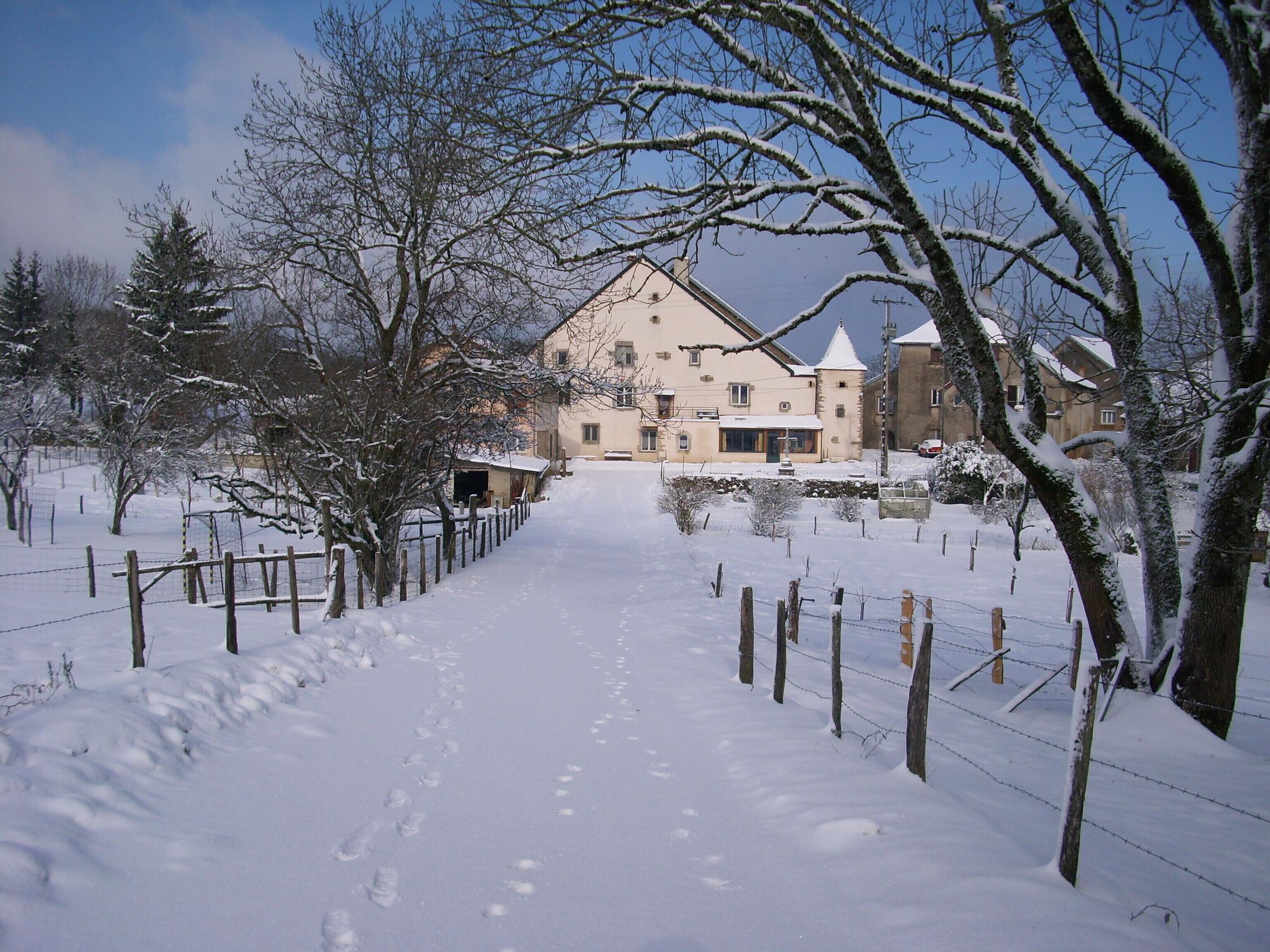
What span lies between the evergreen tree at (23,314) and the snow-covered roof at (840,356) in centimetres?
4841

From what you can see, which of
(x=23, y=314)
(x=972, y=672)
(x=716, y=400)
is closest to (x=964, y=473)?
(x=716, y=400)

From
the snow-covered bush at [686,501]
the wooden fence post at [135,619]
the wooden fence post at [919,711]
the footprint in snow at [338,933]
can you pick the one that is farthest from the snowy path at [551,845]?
the snow-covered bush at [686,501]

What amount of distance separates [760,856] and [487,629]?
752cm

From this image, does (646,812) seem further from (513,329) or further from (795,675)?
(513,329)

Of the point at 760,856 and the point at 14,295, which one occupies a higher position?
the point at 14,295

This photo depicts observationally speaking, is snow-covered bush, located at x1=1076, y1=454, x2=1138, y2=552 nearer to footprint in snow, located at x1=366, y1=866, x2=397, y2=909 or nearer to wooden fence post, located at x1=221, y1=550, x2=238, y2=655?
wooden fence post, located at x1=221, y1=550, x2=238, y2=655

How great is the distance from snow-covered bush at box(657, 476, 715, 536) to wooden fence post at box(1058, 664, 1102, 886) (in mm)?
25050

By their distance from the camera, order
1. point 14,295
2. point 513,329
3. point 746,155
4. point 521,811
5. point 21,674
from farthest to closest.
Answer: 1. point 14,295
2. point 513,329
3. point 746,155
4. point 21,674
5. point 521,811

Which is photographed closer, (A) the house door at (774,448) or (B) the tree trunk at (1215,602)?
(B) the tree trunk at (1215,602)

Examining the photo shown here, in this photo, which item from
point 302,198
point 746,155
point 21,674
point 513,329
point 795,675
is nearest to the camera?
point 21,674

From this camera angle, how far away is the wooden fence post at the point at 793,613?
11852 mm

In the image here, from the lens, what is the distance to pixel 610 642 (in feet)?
34.6

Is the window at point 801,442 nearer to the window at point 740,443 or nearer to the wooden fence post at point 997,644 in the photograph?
the window at point 740,443

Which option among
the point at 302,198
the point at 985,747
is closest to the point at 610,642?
the point at 985,747
